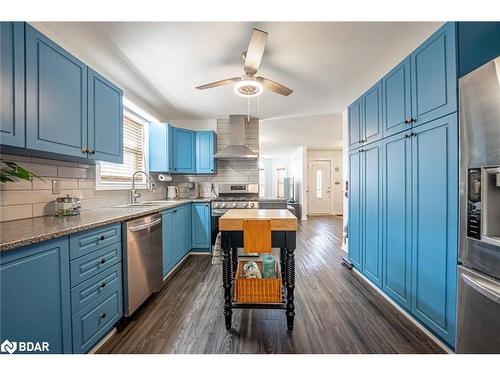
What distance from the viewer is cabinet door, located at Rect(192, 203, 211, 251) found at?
3463mm

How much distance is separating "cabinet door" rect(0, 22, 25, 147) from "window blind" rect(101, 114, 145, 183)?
1223 millimetres

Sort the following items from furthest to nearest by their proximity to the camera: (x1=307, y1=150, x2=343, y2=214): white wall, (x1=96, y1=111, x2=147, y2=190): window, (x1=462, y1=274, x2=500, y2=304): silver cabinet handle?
(x1=307, y1=150, x2=343, y2=214): white wall → (x1=96, y1=111, x2=147, y2=190): window → (x1=462, y1=274, x2=500, y2=304): silver cabinet handle

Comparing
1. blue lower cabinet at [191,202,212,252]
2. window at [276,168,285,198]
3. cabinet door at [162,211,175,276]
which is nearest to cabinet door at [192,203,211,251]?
blue lower cabinet at [191,202,212,252]

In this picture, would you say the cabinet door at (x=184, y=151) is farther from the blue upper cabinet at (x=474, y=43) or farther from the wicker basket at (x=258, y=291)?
the blue upper cabinet at (x=474, y=43)

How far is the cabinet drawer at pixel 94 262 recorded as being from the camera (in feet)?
4.18

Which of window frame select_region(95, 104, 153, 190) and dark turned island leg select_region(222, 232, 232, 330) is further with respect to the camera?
window frame select_region(95, 104, 153, 190)

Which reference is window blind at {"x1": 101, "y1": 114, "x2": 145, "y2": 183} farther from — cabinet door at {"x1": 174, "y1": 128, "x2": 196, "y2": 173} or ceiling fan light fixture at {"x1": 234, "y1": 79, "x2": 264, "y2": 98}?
ceiling fan light fixture at {"x1": 234, "y1": 79, "x2": 264, "y2": 98}

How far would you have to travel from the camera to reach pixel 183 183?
13.4 feet

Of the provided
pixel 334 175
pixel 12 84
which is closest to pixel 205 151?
pixel 12 84

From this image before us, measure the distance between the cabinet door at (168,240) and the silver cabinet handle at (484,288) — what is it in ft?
8.57

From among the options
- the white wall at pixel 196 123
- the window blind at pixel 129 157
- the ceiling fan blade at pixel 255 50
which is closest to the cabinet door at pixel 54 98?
the window blind at pixel 129 157

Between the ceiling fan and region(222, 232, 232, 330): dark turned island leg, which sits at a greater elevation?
the ceiling fan
